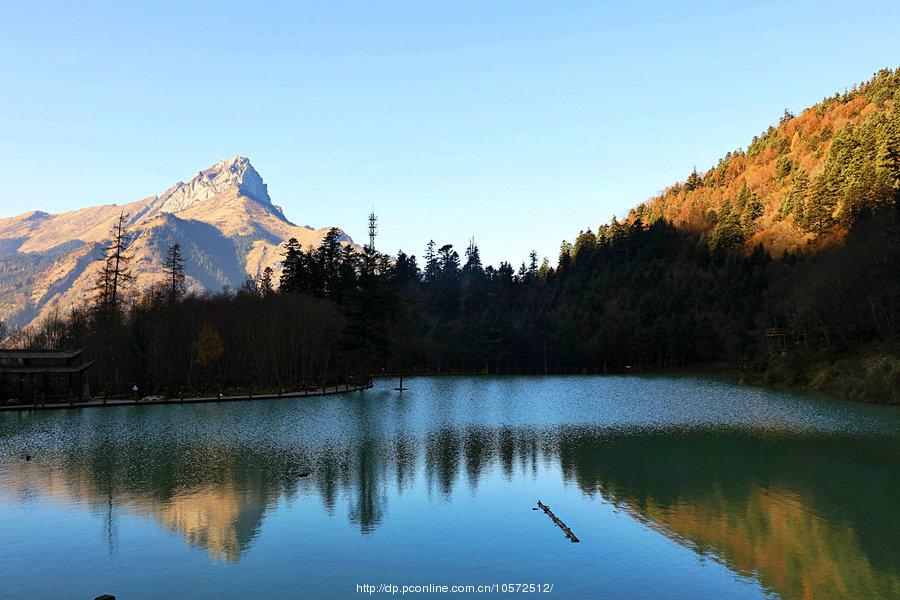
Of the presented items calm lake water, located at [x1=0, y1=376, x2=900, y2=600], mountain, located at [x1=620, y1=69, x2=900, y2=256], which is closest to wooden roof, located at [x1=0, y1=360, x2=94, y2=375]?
calm lake water, located at [x1=0, y1=376, x2=900, y2=600]

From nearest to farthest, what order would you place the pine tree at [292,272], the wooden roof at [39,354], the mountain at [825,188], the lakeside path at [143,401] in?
the lakeside path at [143,401]
the wooden roof at [39,354]
the mountain at [825,188]
the pine tree at [292,272]

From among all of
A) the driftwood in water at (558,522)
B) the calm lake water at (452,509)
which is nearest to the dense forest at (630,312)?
the calm lake water at (452,509)

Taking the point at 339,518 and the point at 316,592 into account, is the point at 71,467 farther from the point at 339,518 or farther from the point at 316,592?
the point at 316,592

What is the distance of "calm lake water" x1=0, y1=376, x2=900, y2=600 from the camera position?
58.7ft

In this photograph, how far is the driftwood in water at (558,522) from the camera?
21002 millimetres

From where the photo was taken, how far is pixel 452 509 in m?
25.1

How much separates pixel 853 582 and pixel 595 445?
22650 millimetres

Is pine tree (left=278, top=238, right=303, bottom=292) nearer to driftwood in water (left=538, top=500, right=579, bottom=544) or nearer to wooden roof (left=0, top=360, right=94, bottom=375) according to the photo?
wooden roof (left=0, top=360, right=94, bottom=375)

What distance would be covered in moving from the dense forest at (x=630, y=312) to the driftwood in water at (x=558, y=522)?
5343 cm

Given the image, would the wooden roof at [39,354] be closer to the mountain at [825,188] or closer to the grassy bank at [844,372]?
the grassy bank at [844,372]

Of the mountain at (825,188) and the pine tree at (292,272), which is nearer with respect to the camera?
the mountain at (825,188)

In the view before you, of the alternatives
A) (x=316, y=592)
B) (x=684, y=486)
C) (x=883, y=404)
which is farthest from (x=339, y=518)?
(x=883, y=404)

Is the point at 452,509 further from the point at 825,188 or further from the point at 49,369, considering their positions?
the point at 825,188

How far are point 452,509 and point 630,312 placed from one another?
144 meters
